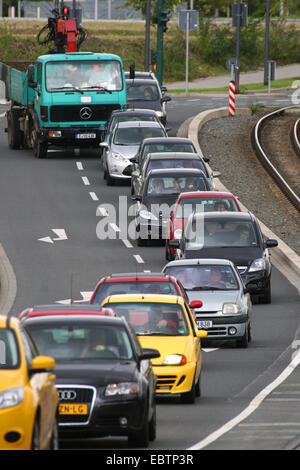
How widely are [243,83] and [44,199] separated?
178ft

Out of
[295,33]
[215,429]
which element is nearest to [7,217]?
[215,429]

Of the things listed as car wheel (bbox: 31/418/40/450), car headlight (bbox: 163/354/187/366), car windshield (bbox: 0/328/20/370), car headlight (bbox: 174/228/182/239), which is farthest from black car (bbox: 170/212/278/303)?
car wheel (bbox: 31/418/40/450)

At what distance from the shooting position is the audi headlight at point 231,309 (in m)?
22.6

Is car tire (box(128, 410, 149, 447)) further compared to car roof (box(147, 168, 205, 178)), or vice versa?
car roof (box(147, 168, 205, 178))

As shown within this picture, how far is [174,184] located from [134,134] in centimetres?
826

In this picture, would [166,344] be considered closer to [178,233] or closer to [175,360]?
[175,360]

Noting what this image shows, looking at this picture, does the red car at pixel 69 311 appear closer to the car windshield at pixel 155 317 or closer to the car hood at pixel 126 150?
the car windshield at pixel 155 317

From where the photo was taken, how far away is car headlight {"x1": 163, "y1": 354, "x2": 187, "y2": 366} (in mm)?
16656

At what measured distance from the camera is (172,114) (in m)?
62.6

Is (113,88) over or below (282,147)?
over

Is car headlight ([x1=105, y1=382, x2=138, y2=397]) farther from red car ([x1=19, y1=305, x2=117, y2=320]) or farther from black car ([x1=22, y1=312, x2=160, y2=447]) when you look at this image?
red car ([x1=19, y1=305, x2=117, y2=320])

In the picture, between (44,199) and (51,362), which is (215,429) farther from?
(44,199)

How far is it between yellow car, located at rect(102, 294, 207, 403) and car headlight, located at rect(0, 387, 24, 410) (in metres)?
6.02

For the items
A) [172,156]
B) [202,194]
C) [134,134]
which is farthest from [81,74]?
[202,194]
